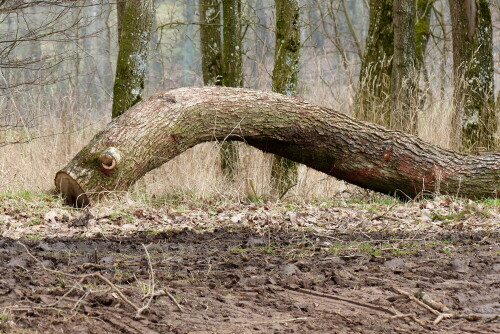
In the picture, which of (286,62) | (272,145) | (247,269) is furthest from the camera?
(286,62)

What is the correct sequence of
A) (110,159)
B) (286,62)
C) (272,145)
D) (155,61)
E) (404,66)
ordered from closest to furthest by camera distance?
1. (110,159)
2. (272,145)
3. (286,62)
4. (404,66)
5. (155,61)

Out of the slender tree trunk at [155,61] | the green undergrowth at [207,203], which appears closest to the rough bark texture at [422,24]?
the slender tree trunk at [155,61]

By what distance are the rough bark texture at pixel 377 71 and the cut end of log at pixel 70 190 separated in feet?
15.2

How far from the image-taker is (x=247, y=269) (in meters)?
3.97

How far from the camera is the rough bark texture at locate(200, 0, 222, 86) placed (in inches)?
395

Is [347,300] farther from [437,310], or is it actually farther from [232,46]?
[232,46]

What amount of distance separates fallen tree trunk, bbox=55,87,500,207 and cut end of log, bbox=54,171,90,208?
0.01 metres

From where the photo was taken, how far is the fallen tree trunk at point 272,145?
6664 millimetres

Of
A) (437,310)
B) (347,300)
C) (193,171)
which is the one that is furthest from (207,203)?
(437,310)

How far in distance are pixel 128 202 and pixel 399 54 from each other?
16.8 feet

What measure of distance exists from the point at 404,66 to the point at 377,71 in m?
0.98

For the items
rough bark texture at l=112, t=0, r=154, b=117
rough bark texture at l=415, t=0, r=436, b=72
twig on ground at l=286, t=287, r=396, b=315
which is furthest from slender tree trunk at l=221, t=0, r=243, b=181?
twig on ground at l=286, t=287, r=396, b=315

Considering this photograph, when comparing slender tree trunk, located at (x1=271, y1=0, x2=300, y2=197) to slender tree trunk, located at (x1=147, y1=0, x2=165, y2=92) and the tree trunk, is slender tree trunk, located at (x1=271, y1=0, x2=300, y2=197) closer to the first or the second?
slender tree trunk, located at (x1=147, y1=0, x2=165, y2=92)

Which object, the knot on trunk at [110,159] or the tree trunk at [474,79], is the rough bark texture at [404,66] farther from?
the knot on trunk at [110,159]
